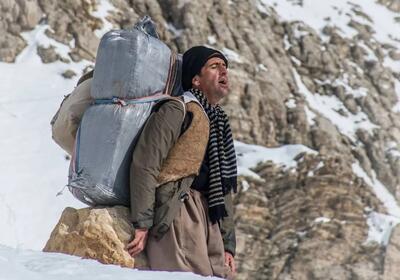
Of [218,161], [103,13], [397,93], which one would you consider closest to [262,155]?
[103,13]

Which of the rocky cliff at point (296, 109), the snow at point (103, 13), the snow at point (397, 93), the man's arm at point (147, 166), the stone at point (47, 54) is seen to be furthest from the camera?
the snow at point (397, 93)

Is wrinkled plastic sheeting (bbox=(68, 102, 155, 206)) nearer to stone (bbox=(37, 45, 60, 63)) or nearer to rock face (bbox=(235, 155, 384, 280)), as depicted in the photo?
rock face (bbox=(235, 155, 384, 280))

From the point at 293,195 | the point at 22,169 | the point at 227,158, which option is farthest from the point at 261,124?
the point at 227,158

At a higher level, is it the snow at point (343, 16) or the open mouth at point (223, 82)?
the open mouth at point (223, 82)

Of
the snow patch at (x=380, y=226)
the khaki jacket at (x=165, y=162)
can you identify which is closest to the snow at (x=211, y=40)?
the snow patch at (x=380, y=226)

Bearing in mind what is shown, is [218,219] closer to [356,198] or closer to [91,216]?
[91,216]

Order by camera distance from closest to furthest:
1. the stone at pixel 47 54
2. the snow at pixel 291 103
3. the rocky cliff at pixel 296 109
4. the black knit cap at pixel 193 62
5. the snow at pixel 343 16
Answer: the black knit cap at pixel 193 62 → the rocky cliff at pixel 296 109 → the stone at pixel 47 54 → the snow at pixel 291 103 → the snow at pixel 343 16

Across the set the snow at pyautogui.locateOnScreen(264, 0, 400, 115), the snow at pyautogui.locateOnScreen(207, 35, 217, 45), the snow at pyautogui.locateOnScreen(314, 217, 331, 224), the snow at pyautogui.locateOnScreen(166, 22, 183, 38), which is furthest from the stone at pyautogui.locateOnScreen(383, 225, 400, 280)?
the snow at pyautogui.locateOnScreen(166, 22, 183, 38)

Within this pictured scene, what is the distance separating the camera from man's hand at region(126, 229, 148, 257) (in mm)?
3346

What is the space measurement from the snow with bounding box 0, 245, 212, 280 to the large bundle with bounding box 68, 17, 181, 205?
533 mm

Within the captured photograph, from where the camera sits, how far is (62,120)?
3.66m

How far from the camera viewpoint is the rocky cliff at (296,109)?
641 inches

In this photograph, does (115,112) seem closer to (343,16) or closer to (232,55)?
(232,55)

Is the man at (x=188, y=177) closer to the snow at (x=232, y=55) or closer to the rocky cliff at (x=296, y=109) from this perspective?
the rocky cliff at (x=296, y=109)
